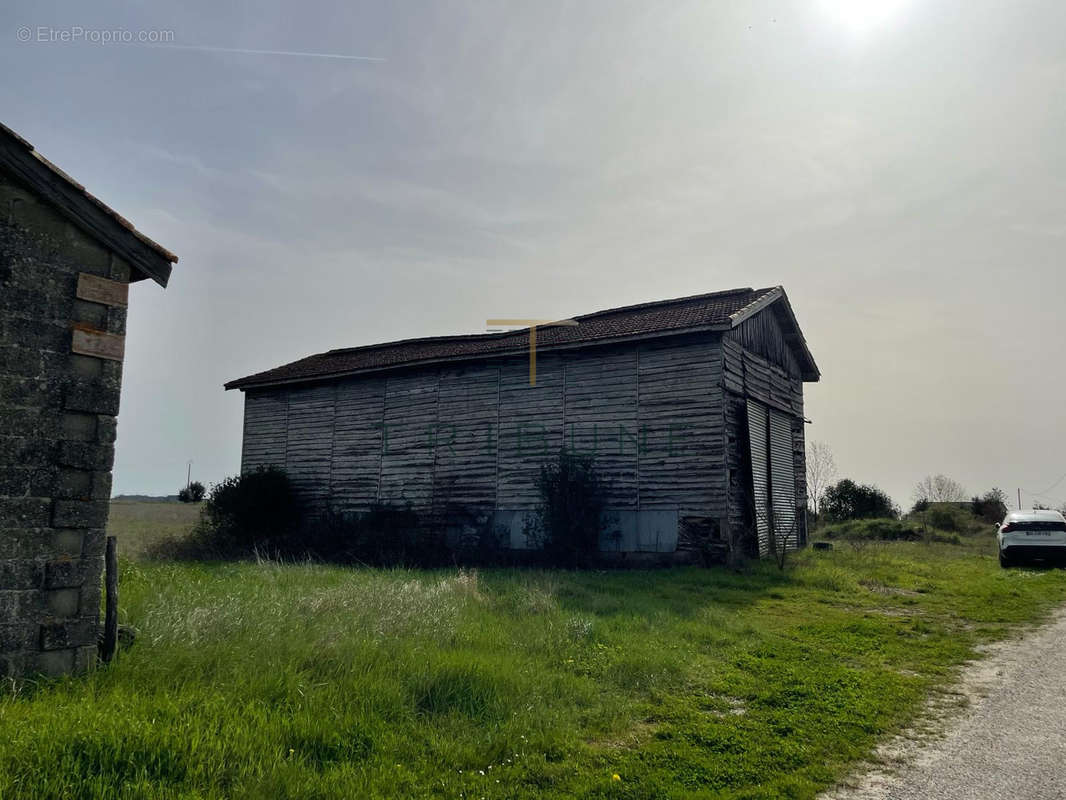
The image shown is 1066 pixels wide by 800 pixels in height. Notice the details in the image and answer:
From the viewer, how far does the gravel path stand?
184 inches

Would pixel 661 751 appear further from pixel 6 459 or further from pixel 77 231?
pixel 77 231

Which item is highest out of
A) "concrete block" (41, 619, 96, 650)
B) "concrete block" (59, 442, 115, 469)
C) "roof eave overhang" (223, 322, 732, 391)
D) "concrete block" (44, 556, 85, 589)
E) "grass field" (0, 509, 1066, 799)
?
"roof eave overhang" (223, 322, 732, 391)

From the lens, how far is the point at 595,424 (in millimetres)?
18469

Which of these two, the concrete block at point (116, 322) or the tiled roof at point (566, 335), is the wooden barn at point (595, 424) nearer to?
the tiled roof at point (566, 335)

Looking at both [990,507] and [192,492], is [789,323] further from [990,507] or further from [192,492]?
[192,492]

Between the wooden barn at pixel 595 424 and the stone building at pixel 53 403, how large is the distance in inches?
505

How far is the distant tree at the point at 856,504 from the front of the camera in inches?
1490

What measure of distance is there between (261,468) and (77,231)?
17854mm

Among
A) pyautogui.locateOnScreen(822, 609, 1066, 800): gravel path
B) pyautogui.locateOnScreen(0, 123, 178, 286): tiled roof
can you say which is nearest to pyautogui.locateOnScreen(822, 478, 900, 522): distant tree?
pyautogui.locateOnScreen(822, 609, 1066, 800): gravel path

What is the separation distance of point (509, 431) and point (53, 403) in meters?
13.8

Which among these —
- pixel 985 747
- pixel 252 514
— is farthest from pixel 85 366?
pixel 252 514

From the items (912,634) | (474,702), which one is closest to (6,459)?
(474,702)

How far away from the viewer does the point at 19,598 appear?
19.3 ft

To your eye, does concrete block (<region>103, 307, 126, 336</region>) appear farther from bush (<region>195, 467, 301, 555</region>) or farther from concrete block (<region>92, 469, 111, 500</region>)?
bush (<region>195, 467, 301, 555</region>)
